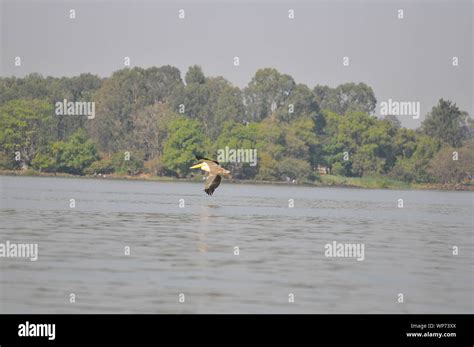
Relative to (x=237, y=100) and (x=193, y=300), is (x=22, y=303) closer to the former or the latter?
(x=193, y=300)

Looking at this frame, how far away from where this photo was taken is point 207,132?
136 meters

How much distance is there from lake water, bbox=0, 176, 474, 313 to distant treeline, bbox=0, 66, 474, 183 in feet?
240

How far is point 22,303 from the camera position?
19.7 metres

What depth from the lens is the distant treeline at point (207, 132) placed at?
4628 inches

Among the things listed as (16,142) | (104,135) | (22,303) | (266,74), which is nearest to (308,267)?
(22,303)

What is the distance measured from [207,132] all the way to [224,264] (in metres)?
110

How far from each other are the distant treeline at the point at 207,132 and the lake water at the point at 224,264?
73.3 m

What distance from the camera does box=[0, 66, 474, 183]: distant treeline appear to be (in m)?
118

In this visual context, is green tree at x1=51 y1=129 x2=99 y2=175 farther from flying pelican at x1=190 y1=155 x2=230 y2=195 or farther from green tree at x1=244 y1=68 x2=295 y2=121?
flying pelican at x1=190 y1=155 x2=230 y2=195
